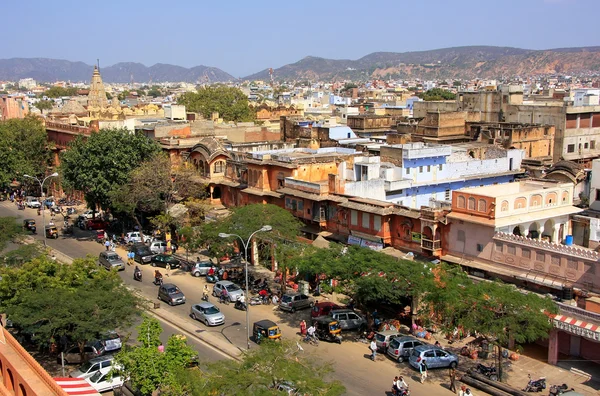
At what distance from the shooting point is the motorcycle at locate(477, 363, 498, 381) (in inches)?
1080

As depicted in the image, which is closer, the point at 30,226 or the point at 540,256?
the point at 540,256

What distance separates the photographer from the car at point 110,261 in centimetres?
4469

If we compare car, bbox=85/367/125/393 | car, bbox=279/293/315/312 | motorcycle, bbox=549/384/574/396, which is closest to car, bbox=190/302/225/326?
car, bbox=279/293/315/312

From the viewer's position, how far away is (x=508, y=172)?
4922cm

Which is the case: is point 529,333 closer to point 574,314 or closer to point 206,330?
point 574,314

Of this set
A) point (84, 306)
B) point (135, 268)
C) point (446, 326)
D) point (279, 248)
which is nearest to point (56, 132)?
point (135, 268)

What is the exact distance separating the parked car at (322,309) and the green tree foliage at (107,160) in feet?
78.7

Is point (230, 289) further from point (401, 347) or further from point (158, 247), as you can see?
point (401, 347)

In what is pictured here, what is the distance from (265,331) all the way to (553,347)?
13.0 m

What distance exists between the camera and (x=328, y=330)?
32.0 meters

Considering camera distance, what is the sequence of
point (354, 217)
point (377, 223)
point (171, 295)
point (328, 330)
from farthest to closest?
point (354, 217) < point (377, 223) < point (171, 295) < point (328, 330)

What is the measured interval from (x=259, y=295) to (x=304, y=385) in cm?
1848

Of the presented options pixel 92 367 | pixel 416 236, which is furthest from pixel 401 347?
pixel 92 367

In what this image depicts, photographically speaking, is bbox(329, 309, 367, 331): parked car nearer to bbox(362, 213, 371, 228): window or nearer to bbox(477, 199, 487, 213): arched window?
bbox(362, 213, 371, 228): window
